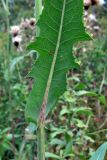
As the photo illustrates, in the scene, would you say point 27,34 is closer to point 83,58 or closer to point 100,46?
point 83,58

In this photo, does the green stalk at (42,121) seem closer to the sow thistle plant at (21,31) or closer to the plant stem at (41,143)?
the plant stem at (41,143)

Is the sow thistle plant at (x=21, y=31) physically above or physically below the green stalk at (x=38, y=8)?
above

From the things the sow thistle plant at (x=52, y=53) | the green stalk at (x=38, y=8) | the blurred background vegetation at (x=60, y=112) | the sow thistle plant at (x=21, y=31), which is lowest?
the blurred background vegetation at (x=60, y=112)

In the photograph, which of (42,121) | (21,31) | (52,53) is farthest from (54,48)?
(21,31)

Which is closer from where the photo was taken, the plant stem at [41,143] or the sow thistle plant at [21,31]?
the plant stem at [41,143]

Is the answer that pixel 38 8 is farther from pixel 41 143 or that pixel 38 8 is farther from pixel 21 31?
pixel 21 31

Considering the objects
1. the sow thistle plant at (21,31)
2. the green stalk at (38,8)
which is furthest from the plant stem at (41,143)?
the sow thistle plant at (21,31)

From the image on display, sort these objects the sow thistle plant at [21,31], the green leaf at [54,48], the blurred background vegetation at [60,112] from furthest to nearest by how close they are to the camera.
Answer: the sow thistle plant at [21,31] < the blurred background vegetation at [60,112] < the green leaf at [54,48]

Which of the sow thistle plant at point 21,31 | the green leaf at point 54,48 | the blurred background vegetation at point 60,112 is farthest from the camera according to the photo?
the sow thistle plant at point 21,31
